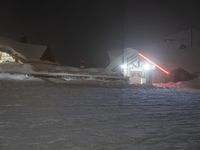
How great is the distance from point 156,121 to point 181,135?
1.57m

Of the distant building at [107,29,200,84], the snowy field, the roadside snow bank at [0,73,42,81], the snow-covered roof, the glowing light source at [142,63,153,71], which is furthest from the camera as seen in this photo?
the snow-covered roof

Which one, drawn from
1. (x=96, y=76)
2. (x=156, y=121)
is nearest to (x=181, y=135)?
(x=156, y=121)

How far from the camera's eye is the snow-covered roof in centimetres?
3388

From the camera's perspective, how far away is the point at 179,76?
33.4m

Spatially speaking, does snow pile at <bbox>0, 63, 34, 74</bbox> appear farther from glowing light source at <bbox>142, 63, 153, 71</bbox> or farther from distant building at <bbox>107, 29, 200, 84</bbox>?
glowing light source at <bbox>142, 63, 153, 71</bbox>

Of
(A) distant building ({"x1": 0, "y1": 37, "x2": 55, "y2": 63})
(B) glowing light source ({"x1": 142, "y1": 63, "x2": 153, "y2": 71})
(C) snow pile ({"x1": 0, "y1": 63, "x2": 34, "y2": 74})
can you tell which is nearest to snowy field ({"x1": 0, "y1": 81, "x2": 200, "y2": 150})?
(C) snow pile ({"x1": 0, "y1": 63, "x2": 34, "y2": 74})

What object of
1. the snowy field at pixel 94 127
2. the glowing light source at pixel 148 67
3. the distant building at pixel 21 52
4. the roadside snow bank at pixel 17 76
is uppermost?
the distant building at pixel 21 52

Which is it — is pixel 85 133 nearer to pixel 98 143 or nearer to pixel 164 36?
pixel 98 143

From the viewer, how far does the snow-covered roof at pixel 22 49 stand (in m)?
33.9

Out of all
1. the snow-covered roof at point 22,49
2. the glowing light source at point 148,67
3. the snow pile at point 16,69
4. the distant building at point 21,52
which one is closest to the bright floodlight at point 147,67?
the glowing light source at point 148,67

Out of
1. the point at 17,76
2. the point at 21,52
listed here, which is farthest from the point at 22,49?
the point at 17,76

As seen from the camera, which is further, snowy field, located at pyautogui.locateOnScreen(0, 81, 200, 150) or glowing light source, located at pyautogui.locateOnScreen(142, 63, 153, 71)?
glowing light source, located at pyautogui.locateOnScreen(142, 63, 153, 71)

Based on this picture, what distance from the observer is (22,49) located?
123ft

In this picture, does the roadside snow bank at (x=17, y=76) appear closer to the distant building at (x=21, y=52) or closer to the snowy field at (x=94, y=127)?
the snowy field at (x=94, y=127)
